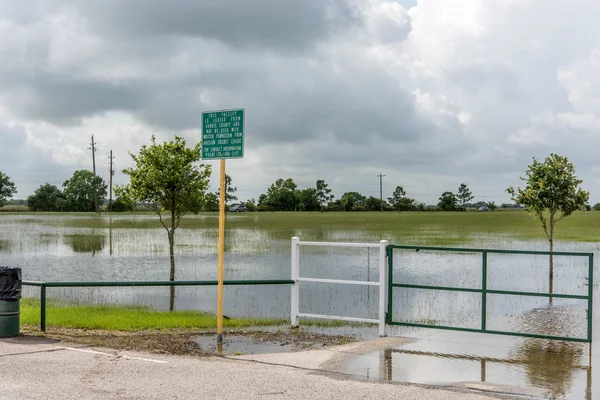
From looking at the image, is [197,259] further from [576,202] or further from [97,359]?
[97,359]

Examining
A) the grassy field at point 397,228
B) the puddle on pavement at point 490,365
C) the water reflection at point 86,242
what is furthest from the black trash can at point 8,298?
the grassy field at point 397,228

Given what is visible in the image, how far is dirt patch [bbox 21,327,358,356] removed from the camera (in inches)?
393

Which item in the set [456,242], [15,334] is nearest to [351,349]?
[15,334]

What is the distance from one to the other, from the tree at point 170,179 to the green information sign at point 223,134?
36.1 ft

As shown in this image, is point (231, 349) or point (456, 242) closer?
point (231, 349)

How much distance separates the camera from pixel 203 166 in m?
22.4

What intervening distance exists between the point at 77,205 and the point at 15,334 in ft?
439

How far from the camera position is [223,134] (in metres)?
10.4

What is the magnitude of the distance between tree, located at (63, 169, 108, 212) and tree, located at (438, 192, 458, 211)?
3208 inches

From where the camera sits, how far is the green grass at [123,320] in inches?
498

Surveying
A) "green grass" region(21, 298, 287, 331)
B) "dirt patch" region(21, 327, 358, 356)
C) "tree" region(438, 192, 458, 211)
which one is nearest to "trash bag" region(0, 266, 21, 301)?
"dirt patch" region(21, 327, 358, 356)

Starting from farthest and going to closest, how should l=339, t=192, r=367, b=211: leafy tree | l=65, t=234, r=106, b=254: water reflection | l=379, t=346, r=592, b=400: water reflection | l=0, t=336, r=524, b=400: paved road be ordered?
l=339, t=192, r=367, b=211: leafy tree < l=65, t=234, r=106, b=254: water reflection < l=379, t=346, r=592, b=400: water reflection < l=0, t=336, r=524, b=400: paved road

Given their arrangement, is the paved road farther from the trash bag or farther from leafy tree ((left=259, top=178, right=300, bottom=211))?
leafy tree ((left=259, top=178, right=300, bottom=211))

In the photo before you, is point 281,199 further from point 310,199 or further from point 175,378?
point 175,378
